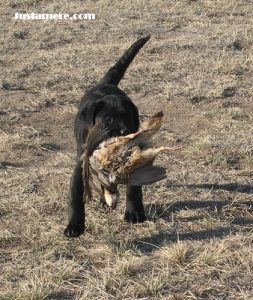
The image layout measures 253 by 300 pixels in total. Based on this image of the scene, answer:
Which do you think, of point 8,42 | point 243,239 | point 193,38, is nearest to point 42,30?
point 8,42

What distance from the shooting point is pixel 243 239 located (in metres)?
3.67

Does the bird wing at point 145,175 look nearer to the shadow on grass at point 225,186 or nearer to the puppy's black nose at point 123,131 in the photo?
the puppy's black nose at point 123,131

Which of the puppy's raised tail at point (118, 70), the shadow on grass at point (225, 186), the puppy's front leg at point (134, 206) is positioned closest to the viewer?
the puppy's front leg at point (134, 206)

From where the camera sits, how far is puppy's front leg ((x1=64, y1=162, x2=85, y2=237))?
3713 mm

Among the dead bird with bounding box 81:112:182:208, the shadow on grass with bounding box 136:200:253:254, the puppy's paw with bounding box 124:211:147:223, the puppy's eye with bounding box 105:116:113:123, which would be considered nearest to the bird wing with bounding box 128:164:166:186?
the dead bird with bounding box 81:112:182:208

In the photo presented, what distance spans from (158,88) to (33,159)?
2.06 meters

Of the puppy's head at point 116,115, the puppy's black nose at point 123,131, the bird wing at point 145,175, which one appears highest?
the puppy's head at point 116,115

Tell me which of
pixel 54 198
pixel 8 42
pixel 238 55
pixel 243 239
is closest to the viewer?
pixel 243 239

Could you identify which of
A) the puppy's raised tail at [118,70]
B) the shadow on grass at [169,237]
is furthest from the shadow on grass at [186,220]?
the puppy's raised tail at [118,70]

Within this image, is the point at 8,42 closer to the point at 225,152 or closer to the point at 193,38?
the point at 193,38

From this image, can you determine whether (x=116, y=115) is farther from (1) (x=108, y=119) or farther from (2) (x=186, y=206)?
(2) (x=186, y=206)

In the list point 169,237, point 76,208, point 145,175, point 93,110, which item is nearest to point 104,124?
point 93,110

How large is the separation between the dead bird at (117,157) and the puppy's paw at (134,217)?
1.94 feet

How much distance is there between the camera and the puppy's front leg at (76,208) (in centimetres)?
371
